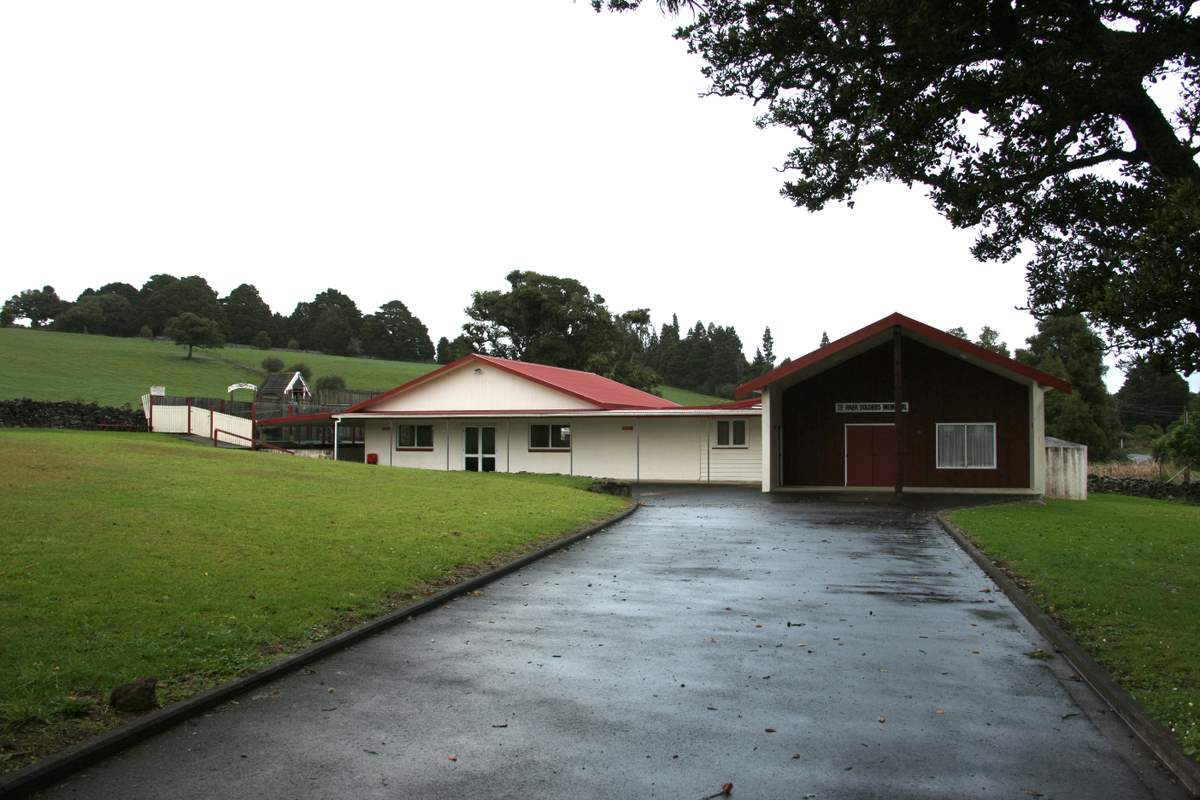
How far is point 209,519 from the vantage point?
12250mm

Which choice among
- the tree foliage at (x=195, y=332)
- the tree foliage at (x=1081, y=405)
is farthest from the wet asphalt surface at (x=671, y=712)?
the tree foliage at (x=195, y=332)

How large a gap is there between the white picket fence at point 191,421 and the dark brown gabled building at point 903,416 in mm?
20106

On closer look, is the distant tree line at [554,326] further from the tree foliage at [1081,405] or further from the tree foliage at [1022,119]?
the tree foliage at [1022,119]

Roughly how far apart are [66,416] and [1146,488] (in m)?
40.0

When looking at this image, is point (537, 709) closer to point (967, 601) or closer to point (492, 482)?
point (967, 601)

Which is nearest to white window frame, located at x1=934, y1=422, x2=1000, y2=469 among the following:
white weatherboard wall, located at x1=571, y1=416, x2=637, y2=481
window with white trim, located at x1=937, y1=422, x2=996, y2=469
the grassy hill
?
window with white trim, located at x1=937, y1=422, x2=996, y2=469

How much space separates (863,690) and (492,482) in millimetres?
18751

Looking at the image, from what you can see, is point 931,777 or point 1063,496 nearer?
point 931,777

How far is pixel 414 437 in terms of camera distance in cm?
3712

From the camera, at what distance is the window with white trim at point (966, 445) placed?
27.8 metres

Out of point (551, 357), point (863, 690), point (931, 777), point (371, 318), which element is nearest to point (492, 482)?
point (863, 690)

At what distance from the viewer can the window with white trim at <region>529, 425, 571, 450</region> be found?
3475cm

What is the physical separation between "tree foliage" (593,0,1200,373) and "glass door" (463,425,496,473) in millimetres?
27156

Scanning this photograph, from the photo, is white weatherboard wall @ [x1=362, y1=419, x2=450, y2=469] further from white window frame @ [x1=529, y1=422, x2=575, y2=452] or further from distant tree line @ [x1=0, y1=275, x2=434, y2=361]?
distant tree line @ [x1=0, y1=275, x2=434, y2=361]
